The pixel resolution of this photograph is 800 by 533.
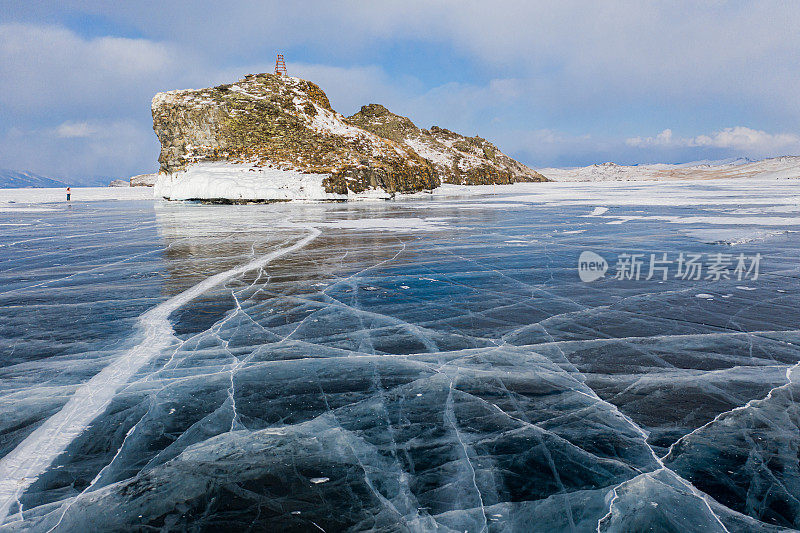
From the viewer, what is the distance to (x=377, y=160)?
42625mm

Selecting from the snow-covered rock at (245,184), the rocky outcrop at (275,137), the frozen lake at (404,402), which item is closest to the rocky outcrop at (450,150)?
the rocky outcrop at (275,137)

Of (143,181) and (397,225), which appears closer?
(397,225)

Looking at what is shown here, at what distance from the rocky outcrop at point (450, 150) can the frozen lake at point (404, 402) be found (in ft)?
277

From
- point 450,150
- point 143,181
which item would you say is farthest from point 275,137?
point 143,181

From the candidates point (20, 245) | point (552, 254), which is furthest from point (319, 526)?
point (20, 245)

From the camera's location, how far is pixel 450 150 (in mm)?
104062

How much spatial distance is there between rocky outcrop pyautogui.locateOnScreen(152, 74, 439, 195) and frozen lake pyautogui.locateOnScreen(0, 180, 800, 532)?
29450 millimetres

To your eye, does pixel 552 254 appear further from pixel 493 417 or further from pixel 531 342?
pixel 493 417

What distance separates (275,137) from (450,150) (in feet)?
223

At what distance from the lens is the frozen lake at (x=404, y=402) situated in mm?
2365

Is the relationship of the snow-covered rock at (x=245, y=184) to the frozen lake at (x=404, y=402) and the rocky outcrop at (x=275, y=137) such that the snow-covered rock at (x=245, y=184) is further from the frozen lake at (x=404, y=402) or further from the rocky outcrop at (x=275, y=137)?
the frozen lake at (x=404, y=402)

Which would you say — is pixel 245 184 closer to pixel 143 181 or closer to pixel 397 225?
pixel 397 225

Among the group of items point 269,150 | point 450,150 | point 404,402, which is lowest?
point 404,402

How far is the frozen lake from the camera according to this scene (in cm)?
237
